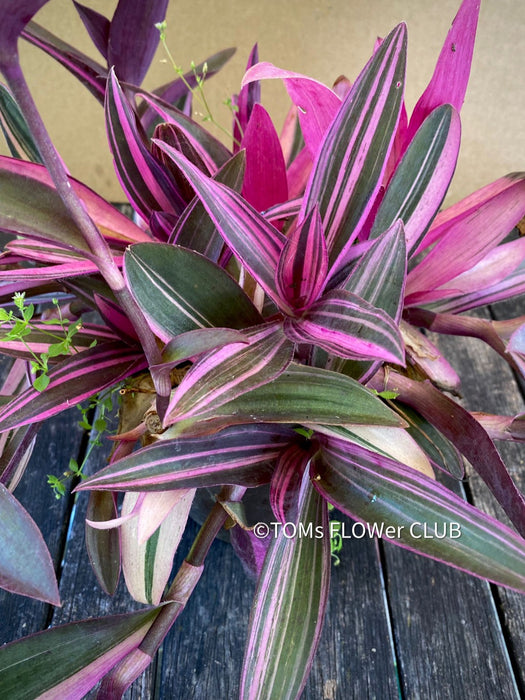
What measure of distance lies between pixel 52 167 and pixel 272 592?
0.30m

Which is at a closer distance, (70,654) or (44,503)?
(70,654)

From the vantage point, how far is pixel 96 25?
1.85 ft

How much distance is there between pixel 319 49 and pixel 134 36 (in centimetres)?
48

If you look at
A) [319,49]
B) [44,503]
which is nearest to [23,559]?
[44,503]

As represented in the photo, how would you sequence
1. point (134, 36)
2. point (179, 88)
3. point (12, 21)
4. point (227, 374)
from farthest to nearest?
point (179, 88)
point (134, 36)
point (227, 374)
point (12, 21)

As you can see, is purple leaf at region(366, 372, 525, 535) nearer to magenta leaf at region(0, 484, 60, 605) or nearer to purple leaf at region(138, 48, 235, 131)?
magenta leaf at region(0, 484, 60, 605)

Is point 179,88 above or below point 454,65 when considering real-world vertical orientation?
above

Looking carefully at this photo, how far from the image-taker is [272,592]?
1.34ft

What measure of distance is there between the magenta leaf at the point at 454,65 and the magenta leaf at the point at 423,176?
3cm

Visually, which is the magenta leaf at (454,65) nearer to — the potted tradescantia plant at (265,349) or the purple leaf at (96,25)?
the potted tradescantia plant at (265,349)

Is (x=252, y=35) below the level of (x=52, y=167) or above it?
above

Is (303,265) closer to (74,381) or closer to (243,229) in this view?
(243,229)

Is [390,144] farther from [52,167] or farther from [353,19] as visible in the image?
[353,19]

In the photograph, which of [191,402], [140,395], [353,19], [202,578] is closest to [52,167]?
[191,402]
